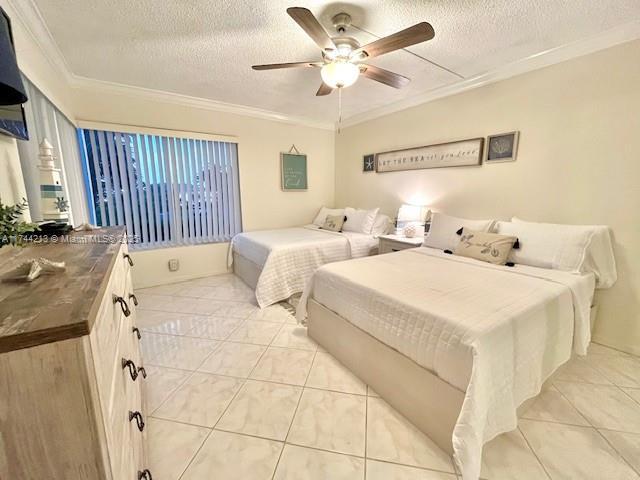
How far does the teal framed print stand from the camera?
4.17 meters

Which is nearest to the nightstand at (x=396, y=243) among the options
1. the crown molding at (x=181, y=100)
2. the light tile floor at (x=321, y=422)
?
the light tile floor at (x=321, y=422)

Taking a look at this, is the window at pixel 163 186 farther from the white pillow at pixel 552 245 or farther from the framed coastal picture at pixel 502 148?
the white pillow at pixel 552 245

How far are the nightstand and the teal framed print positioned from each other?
5.60ft

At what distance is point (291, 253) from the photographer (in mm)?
2963

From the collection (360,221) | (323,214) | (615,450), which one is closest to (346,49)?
(360,221)

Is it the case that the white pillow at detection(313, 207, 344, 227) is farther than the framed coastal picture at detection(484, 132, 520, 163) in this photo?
Yes

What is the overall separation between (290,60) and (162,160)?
199 cm

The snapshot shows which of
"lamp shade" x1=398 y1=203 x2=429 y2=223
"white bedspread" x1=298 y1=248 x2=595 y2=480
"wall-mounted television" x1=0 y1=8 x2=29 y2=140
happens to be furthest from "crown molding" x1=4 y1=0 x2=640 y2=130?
"white bedspread" x1=298 y1=248 x2=595 y2=480

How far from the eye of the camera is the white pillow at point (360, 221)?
144 inches

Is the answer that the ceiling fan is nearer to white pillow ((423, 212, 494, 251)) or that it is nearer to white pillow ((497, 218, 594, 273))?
white pillow ((423, 212, 494, 251))

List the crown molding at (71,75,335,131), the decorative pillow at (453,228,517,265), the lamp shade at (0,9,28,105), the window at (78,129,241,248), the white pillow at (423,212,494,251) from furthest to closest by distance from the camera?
the window at (78,129,241,248) → the crown molding at (71,75,335,131) → the white pillow at (423,212,494,251) → the decorative pillow at (453,228,517,265) → the lamp shade at (0,9,28,105)

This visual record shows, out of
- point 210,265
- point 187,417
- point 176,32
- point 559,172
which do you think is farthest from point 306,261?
point 559,172

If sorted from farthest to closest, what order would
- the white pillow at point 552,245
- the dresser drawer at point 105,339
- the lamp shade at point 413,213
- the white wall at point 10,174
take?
1. the lamp shade at point 413,213
2. the white pillow at point 552,245
3. the white wall at point 10,174
4. the dresser drawer at point 105,339

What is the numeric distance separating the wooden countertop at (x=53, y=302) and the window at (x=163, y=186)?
2475 millimetres
